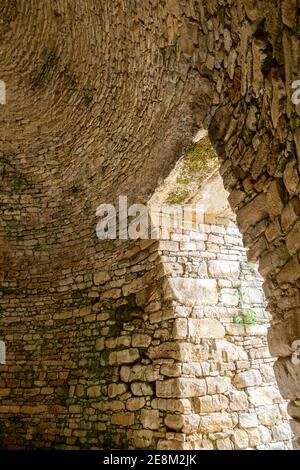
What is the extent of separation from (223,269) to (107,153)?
1.91 meters

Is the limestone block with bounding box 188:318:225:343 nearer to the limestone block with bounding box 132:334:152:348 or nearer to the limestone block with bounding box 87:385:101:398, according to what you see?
the limestone block with bounding box 132:334:152:348

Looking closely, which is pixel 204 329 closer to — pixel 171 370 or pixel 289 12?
pixel 171 370

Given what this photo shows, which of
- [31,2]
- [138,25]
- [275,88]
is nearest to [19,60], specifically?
[31,2]

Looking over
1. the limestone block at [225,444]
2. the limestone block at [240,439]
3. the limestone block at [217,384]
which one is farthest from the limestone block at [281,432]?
the limestone block at [217,384]

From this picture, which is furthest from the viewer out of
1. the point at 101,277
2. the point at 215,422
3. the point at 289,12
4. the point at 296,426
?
the point at 101,277

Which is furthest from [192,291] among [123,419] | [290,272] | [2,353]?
[2,353]

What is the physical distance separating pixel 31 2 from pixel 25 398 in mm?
5570

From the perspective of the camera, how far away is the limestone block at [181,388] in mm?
3277

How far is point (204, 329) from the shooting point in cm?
362

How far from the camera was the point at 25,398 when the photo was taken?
4.38 metres

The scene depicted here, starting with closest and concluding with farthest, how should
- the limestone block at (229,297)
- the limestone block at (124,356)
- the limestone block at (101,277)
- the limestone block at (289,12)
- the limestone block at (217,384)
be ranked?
1. the limestone block at (289,12)
2. the limestone block at (217,384)
3. the limestone block at (124,356)
4. the limestone block at (229,297)
5. the limestone block at (101,277)

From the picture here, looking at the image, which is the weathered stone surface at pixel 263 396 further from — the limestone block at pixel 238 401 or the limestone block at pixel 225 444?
the limestone block at pixel 225 444

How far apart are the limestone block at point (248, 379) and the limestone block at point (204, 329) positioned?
410 mm
